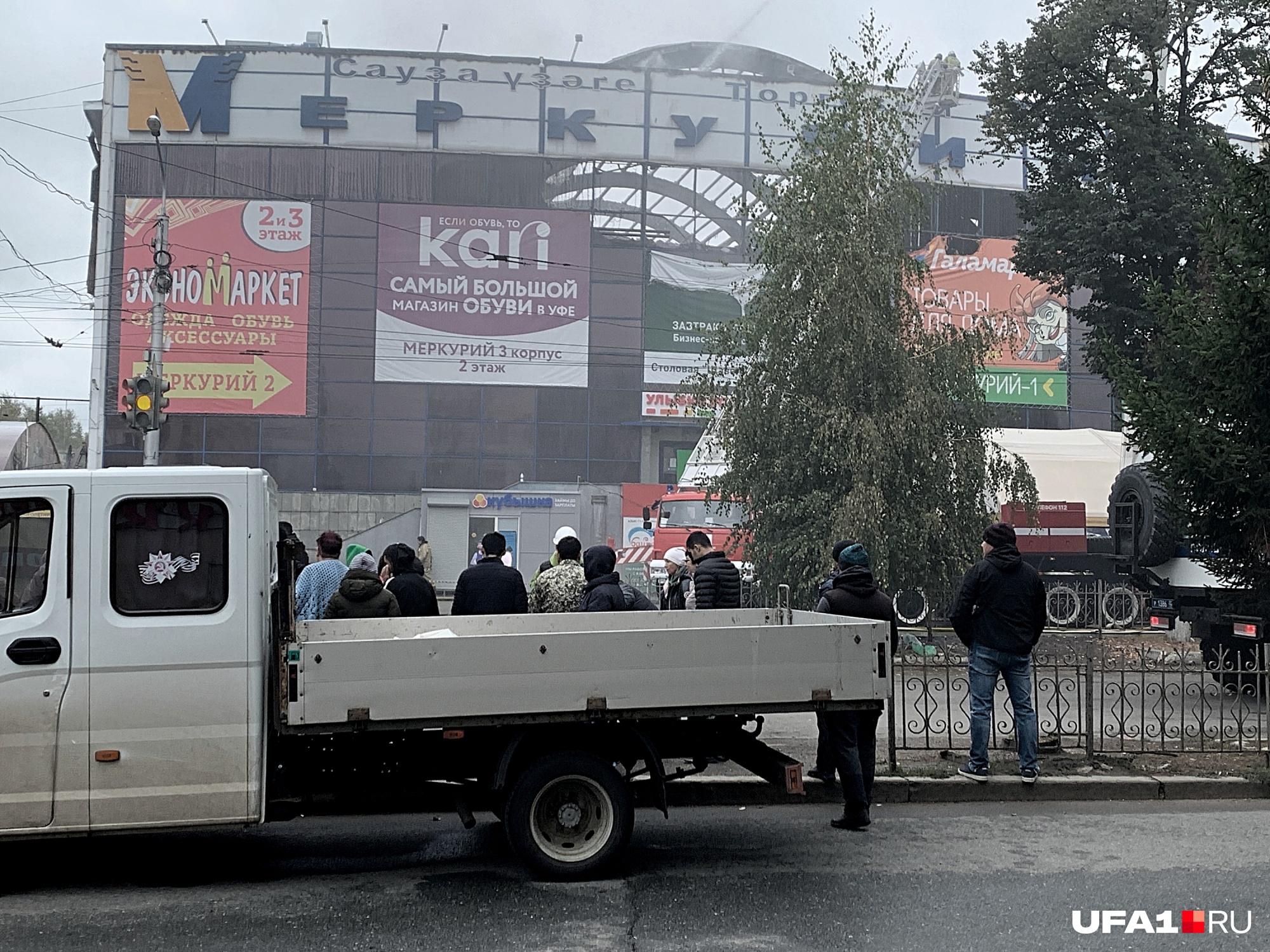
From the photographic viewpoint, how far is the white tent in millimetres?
24453

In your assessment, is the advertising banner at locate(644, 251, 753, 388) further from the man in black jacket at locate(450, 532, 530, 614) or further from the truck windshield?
the man in black jacket at locate(450, 532, 530, 614)

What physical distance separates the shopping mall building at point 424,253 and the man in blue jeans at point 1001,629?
3540 cm

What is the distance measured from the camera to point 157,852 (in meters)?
6.91

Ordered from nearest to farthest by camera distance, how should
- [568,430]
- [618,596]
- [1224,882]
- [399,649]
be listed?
1. [399,649]
2. [1224,882]
3. [618,596]
4. [568,430]

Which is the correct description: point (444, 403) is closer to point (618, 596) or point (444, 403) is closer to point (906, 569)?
point (906, 569)

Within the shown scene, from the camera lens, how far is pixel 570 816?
6.28 m

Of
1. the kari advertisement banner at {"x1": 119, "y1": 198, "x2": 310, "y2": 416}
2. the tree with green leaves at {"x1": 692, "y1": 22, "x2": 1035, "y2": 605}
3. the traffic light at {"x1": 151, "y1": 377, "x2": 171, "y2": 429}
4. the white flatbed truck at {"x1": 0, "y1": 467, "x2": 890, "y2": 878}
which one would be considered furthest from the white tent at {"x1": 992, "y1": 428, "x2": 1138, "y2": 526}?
the kari advertisement banner at {"x1": 119, "y1": 198, "x2": 310, "y2": 416}

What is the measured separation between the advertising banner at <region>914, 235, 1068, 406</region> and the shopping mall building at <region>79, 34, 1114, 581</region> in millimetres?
418

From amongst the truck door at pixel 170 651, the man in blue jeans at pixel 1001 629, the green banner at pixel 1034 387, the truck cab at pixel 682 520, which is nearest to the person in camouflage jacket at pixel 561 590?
the man in blue jeans at pixel 1001 629

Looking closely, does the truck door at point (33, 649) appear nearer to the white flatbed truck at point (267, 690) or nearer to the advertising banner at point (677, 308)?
the white flatbed truck at point (267, 690)

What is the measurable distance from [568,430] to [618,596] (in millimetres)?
37320

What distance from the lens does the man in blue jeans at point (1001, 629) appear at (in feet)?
27.3

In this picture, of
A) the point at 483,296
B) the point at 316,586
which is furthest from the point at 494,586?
the point at 483,296

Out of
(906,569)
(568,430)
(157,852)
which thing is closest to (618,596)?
(157,852)
